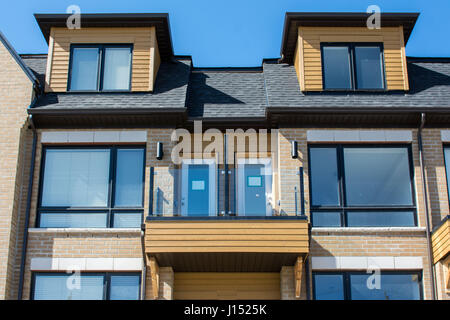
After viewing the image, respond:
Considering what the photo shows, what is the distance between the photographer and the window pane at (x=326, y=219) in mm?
14273

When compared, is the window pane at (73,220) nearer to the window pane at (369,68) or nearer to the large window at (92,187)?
the large window at (92,187)

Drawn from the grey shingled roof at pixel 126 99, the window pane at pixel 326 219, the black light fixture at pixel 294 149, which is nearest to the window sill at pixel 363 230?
the window pane at pixel 326 219

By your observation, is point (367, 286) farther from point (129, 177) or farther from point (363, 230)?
point (129, 177)

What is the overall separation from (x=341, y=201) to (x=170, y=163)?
395 centimetres

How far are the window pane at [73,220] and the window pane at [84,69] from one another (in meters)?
3.37

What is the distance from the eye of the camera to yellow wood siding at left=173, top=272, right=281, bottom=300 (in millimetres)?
14305

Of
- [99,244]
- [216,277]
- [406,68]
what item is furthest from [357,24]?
[99,244]

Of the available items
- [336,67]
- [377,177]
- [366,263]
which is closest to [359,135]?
[377,177]

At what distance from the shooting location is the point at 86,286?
1372 centimetres

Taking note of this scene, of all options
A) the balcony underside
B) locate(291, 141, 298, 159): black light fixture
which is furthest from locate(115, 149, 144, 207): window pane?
locate(291, 141, 298, 159): black light fixture

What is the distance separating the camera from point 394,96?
51.8 ft

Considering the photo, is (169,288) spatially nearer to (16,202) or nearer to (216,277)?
(216,277)

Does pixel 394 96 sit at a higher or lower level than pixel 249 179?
higher
